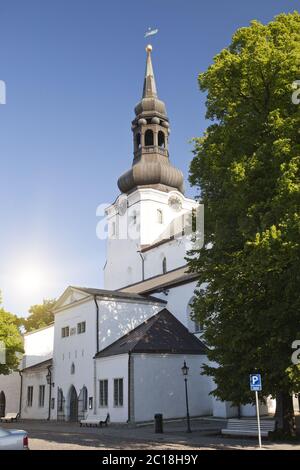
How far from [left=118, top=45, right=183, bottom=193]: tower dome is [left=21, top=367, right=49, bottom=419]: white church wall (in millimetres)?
20337

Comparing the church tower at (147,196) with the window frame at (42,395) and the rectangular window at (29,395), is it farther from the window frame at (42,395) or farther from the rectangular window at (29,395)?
the window frame at (42,395)

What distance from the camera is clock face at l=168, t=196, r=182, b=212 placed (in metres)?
51.9

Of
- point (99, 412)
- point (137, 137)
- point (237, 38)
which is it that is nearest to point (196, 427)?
point (99, 412)

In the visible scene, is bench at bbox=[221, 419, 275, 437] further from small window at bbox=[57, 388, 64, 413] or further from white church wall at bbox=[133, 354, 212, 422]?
small window at bbox=[57, 388, 64, 413]

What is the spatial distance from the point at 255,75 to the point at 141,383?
18.6 meters

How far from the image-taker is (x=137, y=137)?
51.8 meters

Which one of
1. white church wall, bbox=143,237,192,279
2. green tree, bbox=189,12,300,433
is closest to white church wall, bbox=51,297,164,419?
white church wall, bbox=143,237,192,279

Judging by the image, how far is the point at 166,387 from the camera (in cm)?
3066

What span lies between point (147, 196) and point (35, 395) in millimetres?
21011

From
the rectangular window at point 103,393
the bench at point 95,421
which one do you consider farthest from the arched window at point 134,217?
the bench at point 95,421

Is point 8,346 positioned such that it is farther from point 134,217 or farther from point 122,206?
point 122,206

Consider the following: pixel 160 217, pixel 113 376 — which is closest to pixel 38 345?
pixel 160 217

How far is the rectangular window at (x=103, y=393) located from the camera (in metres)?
31.7
